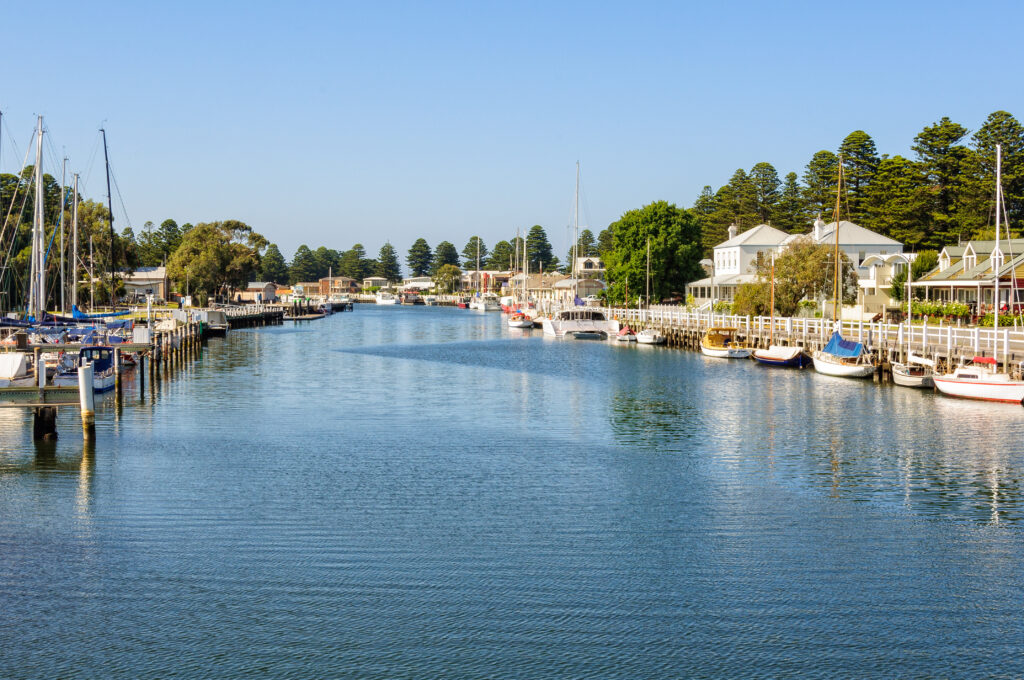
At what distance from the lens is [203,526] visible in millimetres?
22109

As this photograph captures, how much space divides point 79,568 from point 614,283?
365 ft

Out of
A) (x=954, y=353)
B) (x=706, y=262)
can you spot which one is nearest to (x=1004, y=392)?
(x=954, y=353)

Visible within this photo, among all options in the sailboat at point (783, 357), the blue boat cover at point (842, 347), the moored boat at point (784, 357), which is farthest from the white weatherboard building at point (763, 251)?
the blue boat cover at point (842, 347)

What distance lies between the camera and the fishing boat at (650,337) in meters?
92.2

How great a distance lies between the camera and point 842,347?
192ft

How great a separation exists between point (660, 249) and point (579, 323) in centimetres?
1709

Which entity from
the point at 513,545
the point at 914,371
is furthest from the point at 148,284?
the point at 513,545

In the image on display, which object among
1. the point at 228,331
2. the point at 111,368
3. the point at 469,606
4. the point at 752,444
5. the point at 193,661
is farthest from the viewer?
the point at 228,331

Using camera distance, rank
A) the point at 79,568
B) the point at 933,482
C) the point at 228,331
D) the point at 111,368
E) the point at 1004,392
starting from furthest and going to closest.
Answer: the point at 228,331
the point at 111,368
the point at 1004,392
the point at 933,482
the point at 79,568

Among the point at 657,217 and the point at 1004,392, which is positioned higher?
the point at 657,217

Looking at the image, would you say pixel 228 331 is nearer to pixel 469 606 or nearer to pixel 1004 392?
pixel 1004 392

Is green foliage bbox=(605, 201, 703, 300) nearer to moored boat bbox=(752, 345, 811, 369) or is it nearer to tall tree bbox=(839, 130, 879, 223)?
tall tree bbox=(839, 130, 879, 223)

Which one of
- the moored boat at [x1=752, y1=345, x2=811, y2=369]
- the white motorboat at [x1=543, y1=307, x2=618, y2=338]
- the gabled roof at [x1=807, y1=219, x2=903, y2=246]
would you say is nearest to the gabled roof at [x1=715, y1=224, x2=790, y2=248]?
the gabled roof at [x1=807, y1=219, x2=903, y2=246]

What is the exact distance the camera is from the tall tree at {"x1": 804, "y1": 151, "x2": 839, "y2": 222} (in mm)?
135125
